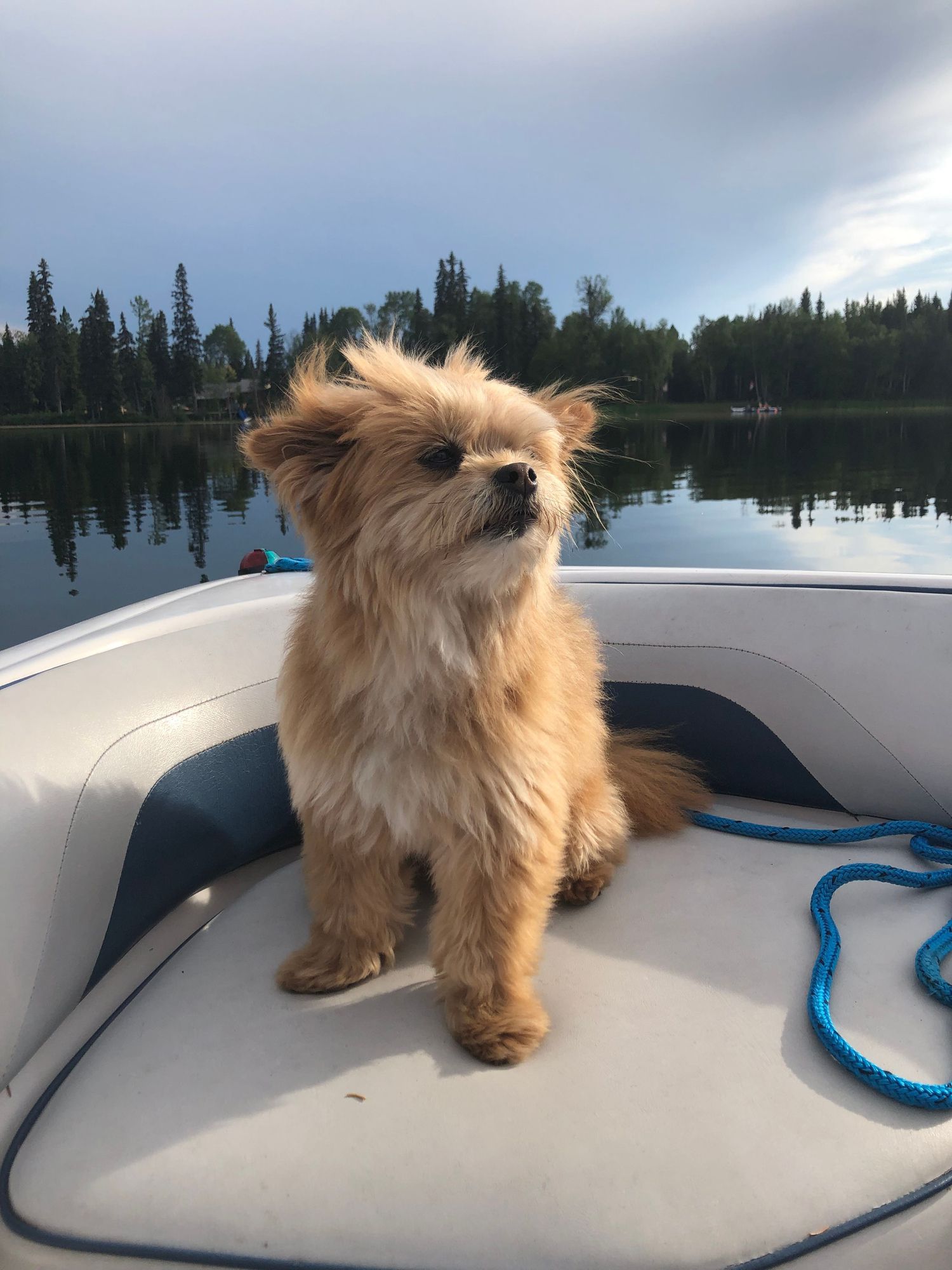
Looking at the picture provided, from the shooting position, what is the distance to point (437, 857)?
5.91 ft

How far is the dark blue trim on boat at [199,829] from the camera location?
1.91m

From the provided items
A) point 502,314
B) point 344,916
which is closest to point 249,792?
point 344,916

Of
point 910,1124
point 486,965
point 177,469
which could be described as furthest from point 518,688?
point 177,469

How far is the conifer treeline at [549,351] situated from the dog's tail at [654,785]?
5638 millimetres

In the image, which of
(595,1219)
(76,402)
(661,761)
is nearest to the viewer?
(595,1219)

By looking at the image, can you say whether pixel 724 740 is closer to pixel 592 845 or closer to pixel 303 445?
pixel 592 845

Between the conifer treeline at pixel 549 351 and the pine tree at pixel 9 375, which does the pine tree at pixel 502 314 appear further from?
the pine tree at pixel 9 375

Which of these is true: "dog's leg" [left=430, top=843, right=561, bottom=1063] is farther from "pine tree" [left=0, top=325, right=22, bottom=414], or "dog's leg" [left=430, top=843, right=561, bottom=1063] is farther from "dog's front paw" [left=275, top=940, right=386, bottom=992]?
"pine tree" [left=0, top=325, right=22, bottom=414]

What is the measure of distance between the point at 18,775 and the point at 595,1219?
1388 millimetres

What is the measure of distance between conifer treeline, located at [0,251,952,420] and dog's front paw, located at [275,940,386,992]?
6.40 meters

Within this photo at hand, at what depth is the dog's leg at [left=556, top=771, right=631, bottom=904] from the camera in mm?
2105

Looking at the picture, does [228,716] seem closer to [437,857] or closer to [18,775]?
[18,775]

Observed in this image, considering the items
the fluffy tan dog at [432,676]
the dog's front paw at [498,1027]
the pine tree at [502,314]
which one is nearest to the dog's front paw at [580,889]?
the fluffy tan dog at [432,676]

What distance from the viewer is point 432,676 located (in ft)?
5.49
